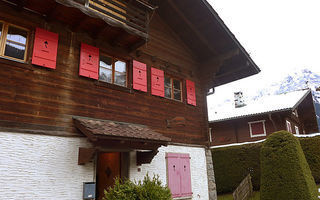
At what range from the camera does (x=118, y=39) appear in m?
8.46

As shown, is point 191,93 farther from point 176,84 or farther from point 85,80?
point 85,80

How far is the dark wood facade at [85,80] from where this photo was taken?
642cm

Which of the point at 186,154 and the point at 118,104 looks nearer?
the point at 118,104

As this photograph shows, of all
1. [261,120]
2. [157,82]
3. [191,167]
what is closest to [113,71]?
[157,82]

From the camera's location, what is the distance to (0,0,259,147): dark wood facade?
6.42 meters

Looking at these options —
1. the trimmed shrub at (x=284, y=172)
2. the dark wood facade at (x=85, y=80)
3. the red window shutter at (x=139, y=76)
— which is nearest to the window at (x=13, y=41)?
the dark wood facade at (x=85, y=80)

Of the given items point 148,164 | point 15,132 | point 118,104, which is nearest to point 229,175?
point 148,164

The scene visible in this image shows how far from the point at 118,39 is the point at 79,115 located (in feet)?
9.03

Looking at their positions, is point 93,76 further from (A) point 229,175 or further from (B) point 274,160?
(A) point 229,175

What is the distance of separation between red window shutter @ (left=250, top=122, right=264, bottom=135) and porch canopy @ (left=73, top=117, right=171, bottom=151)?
48.0 feet

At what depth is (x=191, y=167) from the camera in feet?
33.1

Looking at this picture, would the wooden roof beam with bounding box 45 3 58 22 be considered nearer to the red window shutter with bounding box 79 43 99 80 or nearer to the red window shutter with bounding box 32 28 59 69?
the red window shutter with bounding box 32 28 59 69

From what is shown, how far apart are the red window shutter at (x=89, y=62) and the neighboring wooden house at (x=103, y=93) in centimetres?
3

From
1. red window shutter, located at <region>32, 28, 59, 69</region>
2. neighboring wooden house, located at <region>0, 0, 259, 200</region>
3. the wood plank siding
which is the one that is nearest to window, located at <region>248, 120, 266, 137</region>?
neighboring wooden house, located at <region>0, 0, 259, 200</region>
